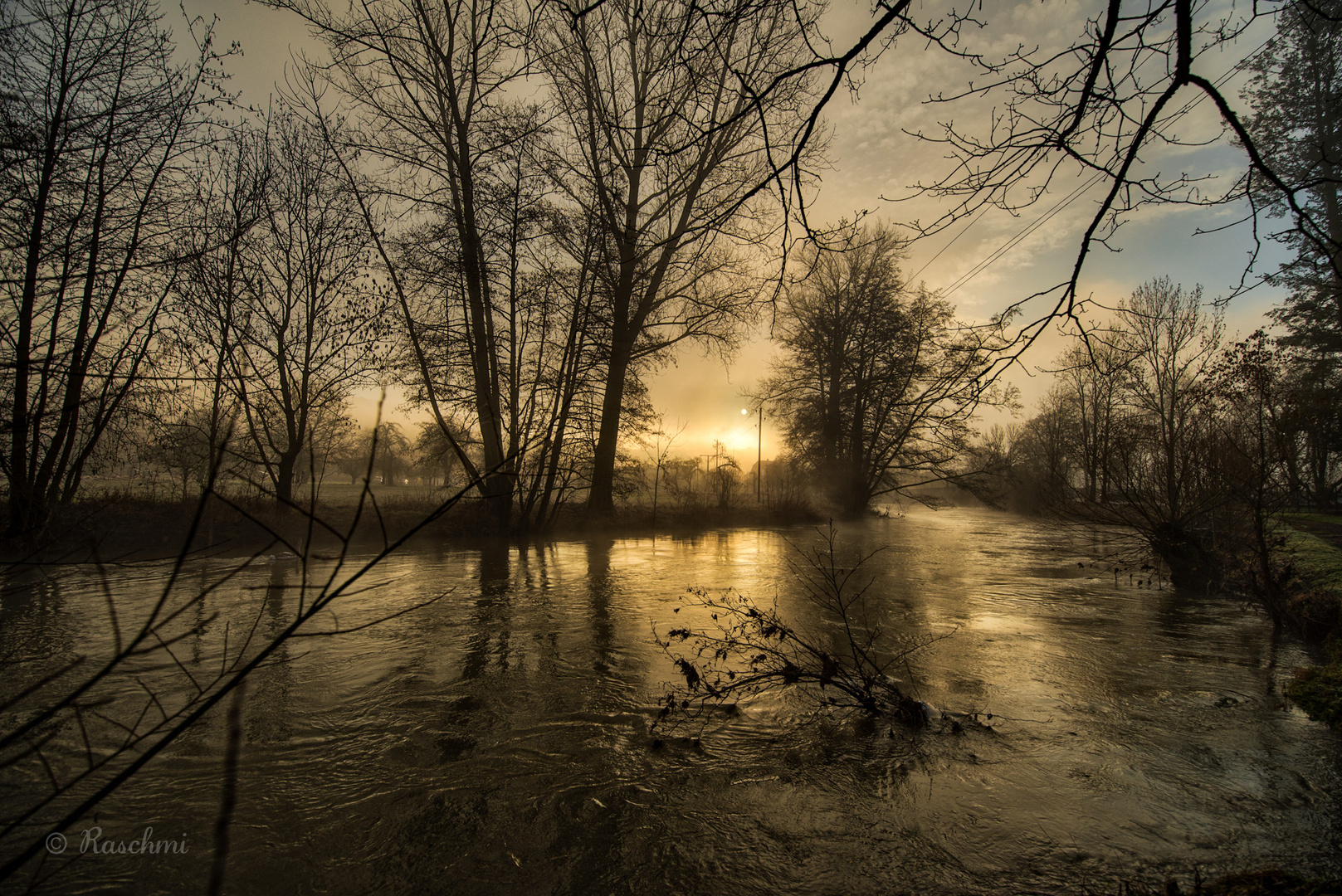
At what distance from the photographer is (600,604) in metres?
8.08

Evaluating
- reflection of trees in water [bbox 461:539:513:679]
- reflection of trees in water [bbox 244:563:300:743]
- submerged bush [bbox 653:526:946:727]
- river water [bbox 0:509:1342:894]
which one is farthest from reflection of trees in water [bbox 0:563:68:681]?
submerged bush [bbox 653:526:946:727]

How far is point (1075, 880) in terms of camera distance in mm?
2994

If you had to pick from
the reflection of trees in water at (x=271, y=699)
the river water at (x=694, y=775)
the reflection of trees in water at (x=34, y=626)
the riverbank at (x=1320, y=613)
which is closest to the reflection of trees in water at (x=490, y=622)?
the river water at (x=694, y=775)

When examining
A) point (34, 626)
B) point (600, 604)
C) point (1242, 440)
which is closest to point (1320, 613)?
point (1242, 440)

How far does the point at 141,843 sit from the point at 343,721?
1.33m

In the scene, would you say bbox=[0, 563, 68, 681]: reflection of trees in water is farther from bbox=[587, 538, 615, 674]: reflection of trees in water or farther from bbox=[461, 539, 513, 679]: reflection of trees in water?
bbox=[587, 538, 615, 674]: reflection of trees in water

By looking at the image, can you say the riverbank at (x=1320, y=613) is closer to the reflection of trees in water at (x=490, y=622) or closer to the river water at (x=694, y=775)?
the river water at (x=694, y=775)

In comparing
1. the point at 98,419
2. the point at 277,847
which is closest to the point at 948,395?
the point at 98,419

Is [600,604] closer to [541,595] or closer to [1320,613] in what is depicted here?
[541,595]

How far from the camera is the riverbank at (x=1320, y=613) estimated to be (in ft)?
16.0

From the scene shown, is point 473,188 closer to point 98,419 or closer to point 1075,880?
point 98,419

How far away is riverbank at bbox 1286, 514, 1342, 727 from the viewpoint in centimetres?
488

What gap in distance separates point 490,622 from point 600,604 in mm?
1480

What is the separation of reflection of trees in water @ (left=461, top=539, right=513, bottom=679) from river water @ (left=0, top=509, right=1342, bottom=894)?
5 centimetres
